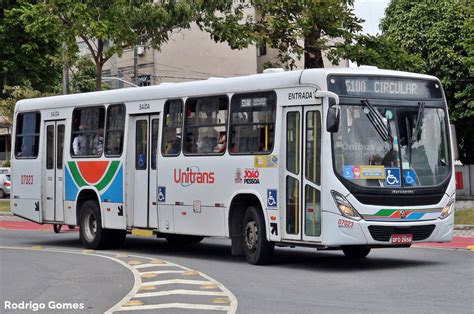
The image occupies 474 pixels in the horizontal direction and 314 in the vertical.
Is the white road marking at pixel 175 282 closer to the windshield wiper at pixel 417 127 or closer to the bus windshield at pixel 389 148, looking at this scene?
the bus windshield at pixel 389 148

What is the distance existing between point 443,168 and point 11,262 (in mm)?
7918

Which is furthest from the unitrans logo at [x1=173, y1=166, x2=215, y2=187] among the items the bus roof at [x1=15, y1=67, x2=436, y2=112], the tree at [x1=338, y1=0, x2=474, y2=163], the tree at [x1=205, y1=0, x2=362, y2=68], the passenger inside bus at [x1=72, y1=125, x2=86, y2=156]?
the tree at [x1=338, y1=0, x2=474, y2=163]

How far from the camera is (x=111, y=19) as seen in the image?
29.0 m

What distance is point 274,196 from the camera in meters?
16.2

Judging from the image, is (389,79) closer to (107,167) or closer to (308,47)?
(107,167)

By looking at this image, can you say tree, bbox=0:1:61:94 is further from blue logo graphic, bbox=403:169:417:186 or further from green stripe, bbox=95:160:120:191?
blue logo graphic, bbox=403:169:417:186

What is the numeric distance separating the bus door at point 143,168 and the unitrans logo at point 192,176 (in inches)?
32.3

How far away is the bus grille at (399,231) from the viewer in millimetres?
15375

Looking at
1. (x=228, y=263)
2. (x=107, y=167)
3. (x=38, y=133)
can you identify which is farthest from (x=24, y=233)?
(x=228, y=263)

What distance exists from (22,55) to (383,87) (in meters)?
28.4

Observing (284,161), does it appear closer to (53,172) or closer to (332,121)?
(332,121)

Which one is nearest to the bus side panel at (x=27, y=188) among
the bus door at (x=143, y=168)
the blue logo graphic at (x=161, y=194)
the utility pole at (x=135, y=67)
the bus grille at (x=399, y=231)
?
the bus door at (x=143, y=168)

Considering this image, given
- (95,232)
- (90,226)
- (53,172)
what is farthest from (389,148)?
(53,172)

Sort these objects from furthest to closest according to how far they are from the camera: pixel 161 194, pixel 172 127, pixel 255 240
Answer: pixel 161 194 < pixel 172 127 < pixel 255 240
